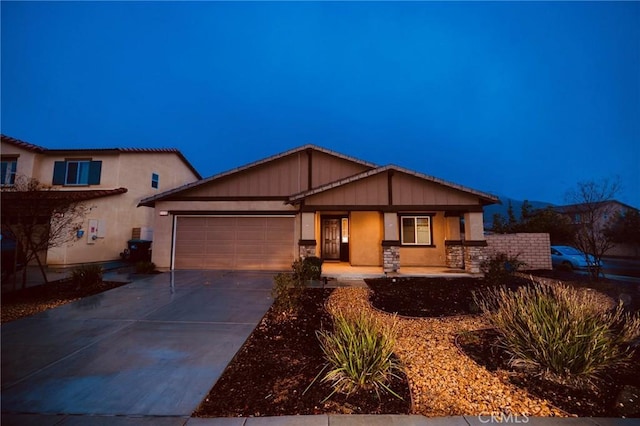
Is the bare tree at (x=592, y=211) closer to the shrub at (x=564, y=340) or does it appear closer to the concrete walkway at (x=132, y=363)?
the shrub at (x=564, y=340)

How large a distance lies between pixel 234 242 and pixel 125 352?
8.22 meters

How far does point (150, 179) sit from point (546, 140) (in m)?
152

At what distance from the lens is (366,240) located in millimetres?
12797

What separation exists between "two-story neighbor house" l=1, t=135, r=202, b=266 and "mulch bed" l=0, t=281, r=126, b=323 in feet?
18.9

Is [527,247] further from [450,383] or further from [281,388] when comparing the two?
[281,388]

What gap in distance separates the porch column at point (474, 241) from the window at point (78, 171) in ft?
62.5

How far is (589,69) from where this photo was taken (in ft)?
212

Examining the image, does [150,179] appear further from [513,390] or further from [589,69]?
[589,69]

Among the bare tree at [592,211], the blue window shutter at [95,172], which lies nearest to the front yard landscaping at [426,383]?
the bare tree at [592,211]

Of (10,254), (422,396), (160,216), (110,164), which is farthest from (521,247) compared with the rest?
(110,164)

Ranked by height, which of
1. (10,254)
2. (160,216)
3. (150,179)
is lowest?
(10,254)

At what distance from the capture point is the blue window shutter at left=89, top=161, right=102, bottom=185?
1495cm

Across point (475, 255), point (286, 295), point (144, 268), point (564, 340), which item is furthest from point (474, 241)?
point (144, 268)

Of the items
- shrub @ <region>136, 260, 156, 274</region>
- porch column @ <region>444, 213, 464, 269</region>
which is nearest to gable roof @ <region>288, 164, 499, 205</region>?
porch column @ <region>444, 213, 464, 269</region>
